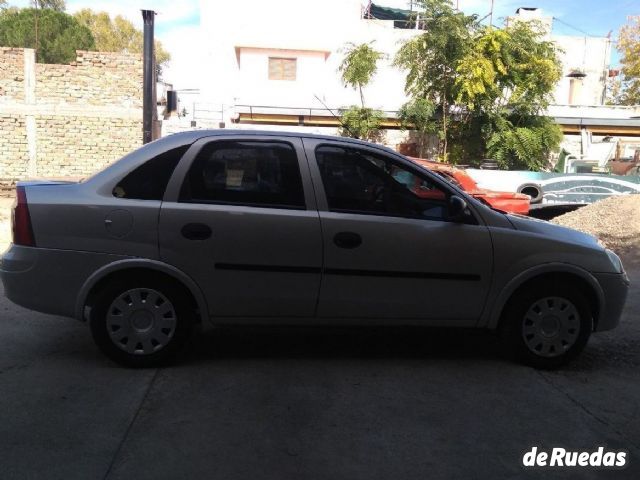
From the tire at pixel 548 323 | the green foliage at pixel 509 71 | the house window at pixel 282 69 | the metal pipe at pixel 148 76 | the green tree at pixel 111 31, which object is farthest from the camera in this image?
the green tree at pixel 111 31

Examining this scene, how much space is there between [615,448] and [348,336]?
8.23 ft

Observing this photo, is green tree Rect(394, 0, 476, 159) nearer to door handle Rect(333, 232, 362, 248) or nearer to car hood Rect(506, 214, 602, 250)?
car hood Rect(506, 214, 602, 250)

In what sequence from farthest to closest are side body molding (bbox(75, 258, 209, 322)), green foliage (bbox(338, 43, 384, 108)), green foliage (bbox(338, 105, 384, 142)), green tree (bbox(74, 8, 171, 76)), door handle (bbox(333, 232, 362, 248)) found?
green tree (bbox(74, 8, 171, 76)) → green foliage (bbox(338, 43, 384, 108)) → green foliage (bbox(338, 105, 384, 142)) → door handle (bbox(333, 232, 362, 248)) → side body molding (bbox(75, 258, 209, 322))

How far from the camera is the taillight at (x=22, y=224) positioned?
170 inches

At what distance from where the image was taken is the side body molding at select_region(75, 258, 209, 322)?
14.1 feet

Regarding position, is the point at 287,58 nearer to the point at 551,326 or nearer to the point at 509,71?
the point at 509,71

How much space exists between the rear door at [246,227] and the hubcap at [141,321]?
12.7 inches

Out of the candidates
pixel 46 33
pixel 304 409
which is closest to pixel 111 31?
pixel 46 33

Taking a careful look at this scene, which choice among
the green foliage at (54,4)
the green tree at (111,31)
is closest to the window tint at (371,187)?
the green foliage at (54,4)

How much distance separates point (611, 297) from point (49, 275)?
14.1ft

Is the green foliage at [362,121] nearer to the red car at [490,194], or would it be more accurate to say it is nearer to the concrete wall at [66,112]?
the concrete wall at [66,112]

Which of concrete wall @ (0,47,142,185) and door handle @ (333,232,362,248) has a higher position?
concrete wall @ (0,47,142,185)

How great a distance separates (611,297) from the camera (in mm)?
4770

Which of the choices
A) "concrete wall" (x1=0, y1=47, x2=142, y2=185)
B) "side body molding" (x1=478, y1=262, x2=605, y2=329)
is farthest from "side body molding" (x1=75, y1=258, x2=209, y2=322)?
"concrete wall" (x1=0, y1=47, x2=142, y2=185)
